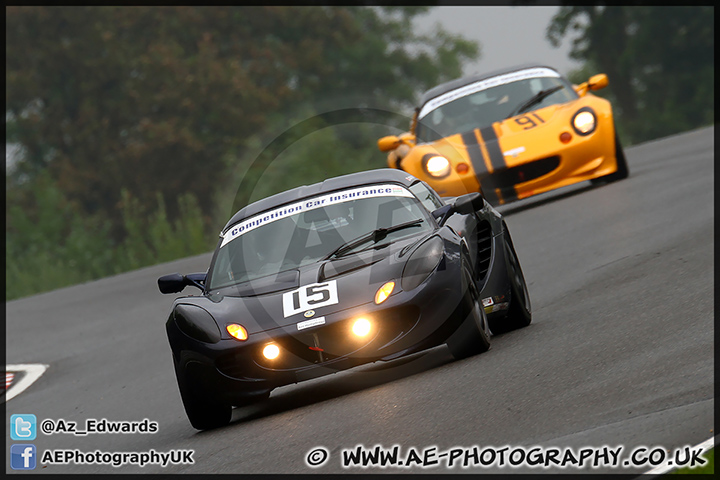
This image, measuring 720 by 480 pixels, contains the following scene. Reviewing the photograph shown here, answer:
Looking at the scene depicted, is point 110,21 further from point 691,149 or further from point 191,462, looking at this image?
point 191,462

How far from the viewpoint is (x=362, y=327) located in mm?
6109

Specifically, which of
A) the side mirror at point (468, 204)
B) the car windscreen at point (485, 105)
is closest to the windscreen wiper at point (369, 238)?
the side mirror at point (468, 204)

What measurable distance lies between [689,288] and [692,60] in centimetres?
4530

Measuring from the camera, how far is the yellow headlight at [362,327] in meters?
6.10

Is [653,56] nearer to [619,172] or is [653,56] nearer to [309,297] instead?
[619,172]

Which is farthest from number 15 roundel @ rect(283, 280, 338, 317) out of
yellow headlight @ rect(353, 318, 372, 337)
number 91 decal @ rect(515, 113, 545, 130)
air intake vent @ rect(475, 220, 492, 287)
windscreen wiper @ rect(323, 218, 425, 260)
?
number 91 decal @ rect(515, 113, 545, 130)

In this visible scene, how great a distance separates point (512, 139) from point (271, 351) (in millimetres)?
7784

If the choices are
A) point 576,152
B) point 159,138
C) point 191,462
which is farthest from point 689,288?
point 159,138

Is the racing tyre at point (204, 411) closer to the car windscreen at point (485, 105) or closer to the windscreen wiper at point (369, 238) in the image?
the windscreen wiper at point (369, 238)

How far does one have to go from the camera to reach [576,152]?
1345cm

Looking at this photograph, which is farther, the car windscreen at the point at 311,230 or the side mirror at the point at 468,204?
the side mirror at the point at 468,204

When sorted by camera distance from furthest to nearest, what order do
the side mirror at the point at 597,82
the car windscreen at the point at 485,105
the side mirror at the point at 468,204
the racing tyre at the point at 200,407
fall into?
the side mirror at the point at 597,82 → the car windscreen at the point at 485,105 → the side mirror at the point at 468,204 → the racing tyre at the point at 200,407

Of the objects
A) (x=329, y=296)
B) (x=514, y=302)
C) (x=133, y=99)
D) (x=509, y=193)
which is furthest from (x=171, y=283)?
(x=133, y=99)

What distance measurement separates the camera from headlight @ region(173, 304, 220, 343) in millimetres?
6250
